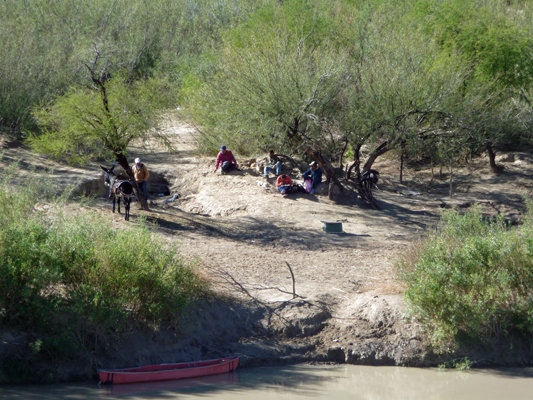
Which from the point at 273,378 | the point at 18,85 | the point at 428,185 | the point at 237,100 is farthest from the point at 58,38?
the point at 273,378

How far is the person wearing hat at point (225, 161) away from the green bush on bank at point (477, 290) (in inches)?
413

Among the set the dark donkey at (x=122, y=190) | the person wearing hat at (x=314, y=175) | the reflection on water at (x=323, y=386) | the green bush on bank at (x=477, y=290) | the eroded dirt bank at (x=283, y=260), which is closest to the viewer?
the reflection on water at (x=323, y=386)

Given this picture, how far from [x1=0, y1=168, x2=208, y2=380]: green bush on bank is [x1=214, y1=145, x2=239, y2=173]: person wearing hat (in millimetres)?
9981

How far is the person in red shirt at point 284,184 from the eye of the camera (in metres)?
17.1

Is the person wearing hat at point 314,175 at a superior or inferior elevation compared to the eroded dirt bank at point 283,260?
superior

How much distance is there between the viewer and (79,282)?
27.5 feet

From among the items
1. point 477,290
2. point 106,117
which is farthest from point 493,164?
point 106,117

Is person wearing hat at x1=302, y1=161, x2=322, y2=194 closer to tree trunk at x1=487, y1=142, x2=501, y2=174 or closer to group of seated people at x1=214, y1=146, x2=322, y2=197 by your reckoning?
group of seated people at x1=214, y1=146, x2=322, y2=197

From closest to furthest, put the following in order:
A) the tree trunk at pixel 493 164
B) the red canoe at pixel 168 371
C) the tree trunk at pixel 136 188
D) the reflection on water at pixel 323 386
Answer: the reflection on water at pixel 323 386, the red canoe at pixel 168 371, the tree trunk at pixel 136 188, the tree trunk at pixel 493 164

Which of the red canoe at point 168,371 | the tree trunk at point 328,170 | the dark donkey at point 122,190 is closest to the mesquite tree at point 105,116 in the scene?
the dark donkey at point 122,190

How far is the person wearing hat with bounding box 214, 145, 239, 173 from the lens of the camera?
62.1ft

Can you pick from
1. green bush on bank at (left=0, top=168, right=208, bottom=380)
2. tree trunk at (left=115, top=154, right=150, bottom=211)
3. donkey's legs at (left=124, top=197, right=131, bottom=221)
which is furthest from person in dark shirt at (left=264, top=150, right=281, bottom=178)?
green bush on bank at (left=0, top=168, right=208, bottom=380)

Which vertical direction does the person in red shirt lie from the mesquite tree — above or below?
below

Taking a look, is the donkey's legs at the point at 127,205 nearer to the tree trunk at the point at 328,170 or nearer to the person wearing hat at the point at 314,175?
the tree trunk at the point at 328,170
